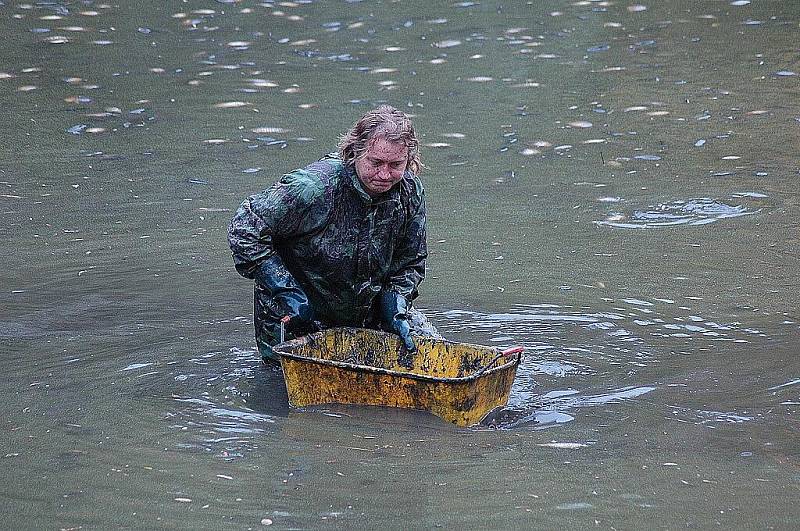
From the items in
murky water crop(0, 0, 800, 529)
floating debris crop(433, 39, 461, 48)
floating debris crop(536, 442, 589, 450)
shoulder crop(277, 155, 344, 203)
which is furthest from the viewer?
floating debris crop(433, 39, 461, 48)

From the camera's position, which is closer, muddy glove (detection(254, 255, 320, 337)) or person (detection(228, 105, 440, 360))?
person (detection(228, 105, 440, 360))

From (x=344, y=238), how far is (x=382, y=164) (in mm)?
405

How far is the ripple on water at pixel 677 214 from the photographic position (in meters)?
7.14

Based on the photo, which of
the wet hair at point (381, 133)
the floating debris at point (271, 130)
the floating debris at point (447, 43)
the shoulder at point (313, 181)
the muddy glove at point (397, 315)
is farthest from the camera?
the floating debris at point (447, 43)

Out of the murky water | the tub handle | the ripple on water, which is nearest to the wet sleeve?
the murky water

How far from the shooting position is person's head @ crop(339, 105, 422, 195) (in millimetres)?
4273

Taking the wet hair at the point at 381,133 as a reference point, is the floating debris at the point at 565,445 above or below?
below

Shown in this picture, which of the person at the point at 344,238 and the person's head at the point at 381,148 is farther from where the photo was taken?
the person at the point at 344,238

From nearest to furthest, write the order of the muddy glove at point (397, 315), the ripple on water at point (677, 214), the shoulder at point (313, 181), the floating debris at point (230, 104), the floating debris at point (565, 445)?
the floating debris at point (565, 445) < the shoulder at point (313, 181) < the muddy glove at point (397, 315) < the ripple on water at point (677, 214) < the floating debris at point (230, 104)

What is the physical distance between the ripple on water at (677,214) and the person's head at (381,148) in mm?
3004

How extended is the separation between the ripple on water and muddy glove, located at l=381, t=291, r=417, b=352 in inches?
106

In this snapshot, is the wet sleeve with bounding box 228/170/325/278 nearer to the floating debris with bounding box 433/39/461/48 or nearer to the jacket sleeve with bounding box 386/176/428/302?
the jacket sleeve with bounding box 386/176/428/302

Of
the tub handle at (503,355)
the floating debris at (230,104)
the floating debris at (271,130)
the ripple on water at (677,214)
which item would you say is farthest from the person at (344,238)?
the floating debris at (230,104)

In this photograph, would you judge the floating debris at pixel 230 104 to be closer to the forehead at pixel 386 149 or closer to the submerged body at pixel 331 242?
the submerged body at pixel 331 242
